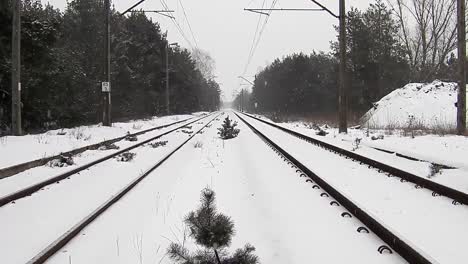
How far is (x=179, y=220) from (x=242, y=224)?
86 centimetres

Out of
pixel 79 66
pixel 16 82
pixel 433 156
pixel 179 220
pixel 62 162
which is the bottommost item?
pixel 179 220

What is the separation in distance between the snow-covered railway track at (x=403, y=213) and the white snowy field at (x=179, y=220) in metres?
0.18

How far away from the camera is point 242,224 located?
17.1ft

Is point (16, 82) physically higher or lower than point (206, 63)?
lower

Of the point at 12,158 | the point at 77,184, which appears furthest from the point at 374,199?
the point at 12,158

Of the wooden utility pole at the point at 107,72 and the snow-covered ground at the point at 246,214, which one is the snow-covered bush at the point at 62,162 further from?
the wooden utility pole at the point at 107,72

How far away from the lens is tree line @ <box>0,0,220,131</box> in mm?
23344

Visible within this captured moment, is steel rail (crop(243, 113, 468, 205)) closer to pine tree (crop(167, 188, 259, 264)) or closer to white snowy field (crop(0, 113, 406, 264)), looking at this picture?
white snowy field (crop(0, 113, 406, 264))

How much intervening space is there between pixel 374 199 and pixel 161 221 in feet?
10.5

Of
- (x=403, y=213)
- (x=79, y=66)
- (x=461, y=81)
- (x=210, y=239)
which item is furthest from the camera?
(x=79, y=66)

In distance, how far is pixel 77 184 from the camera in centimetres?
816

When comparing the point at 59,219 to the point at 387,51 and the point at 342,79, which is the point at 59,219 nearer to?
the point at 342,79

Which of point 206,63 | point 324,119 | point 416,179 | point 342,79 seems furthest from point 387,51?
point 206,63

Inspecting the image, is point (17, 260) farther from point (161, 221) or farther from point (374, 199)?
point (374, 199)
